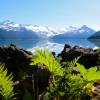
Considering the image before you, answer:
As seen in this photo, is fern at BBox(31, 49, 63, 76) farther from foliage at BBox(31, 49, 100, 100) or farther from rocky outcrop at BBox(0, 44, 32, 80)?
rocky outcrop at BBox(0, 44, 32, 80)

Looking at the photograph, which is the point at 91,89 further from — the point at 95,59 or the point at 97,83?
the point at 95,59

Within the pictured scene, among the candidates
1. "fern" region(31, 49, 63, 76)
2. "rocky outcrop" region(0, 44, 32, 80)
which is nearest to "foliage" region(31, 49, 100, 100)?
"fern" region(31, 49, 63, 76)

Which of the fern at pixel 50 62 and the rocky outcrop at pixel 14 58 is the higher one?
the fern at pixel 50 62

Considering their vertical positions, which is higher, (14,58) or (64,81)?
(64,81)

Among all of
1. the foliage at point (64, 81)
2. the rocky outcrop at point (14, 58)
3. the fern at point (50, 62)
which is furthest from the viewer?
the rocky outcrop at point (14, 58)

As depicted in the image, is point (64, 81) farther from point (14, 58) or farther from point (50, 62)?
point (14, 58)

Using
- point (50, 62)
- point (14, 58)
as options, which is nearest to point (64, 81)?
point (50, 62)

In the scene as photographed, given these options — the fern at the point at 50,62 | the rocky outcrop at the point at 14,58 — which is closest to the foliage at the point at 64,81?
the fern at the point at 50,62

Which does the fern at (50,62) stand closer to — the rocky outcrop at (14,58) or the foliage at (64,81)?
the foliage at (64,81)

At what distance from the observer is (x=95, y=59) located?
14.1 metres

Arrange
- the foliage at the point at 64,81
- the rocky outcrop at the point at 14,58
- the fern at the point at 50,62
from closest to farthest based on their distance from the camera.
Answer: the foliage at the point at 64,81 < the fern at the point at 50,62 < the rocky outcrop at the point at 14,58

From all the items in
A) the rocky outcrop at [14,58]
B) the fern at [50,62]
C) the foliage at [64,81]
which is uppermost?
the fern at [50,62]

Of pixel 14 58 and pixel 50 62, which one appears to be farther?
pixel 14 58

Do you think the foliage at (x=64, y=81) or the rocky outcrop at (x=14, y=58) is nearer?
the foliage at (x=64, y=81)
